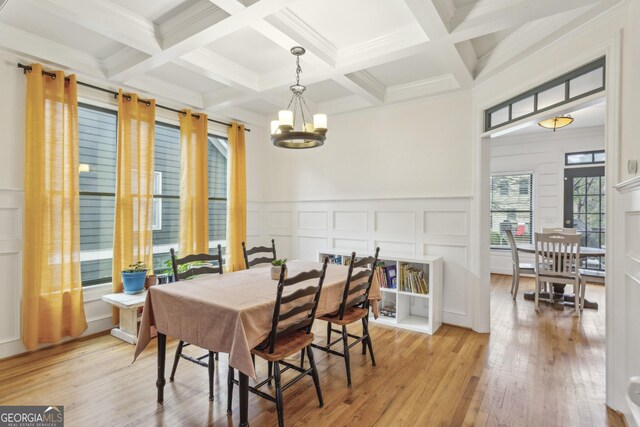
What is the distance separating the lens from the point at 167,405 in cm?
231

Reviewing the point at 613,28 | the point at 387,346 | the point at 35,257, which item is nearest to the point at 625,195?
the point at 613,28

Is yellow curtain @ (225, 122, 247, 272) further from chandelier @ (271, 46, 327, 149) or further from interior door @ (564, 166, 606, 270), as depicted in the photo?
interior door @ (564, 166, 606, 270)

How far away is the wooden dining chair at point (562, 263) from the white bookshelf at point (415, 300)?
1676 mm

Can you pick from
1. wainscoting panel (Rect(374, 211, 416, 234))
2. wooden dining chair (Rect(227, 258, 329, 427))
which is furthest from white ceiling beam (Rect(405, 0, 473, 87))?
wooden dining chair (Rect(227, 258, 329, 427))

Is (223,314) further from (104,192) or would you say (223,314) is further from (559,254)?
(559,254)

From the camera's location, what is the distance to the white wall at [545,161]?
6.24 m

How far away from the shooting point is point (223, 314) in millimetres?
1984

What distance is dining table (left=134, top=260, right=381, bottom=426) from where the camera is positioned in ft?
6.31

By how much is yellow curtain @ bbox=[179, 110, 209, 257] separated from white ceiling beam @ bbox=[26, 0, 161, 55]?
1.48 meters

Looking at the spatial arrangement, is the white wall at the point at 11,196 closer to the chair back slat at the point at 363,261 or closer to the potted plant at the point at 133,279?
the potted plant at the point at 133,279

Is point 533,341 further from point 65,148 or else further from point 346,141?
point 65,148

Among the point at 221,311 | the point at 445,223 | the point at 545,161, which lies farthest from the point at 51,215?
the point at 545,161

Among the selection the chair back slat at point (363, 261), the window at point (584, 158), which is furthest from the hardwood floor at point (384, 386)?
the window at point (584, 158)

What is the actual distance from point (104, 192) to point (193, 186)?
3.31 feet
